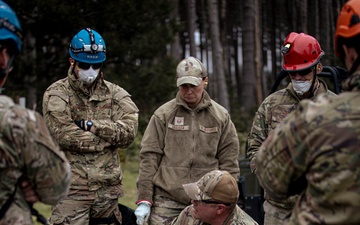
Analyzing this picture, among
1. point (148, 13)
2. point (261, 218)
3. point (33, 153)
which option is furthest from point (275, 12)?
point (33, 153)

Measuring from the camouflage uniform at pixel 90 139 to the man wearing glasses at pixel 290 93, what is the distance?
112cm

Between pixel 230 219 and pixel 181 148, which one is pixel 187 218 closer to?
pixel 230 219

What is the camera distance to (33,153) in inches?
108

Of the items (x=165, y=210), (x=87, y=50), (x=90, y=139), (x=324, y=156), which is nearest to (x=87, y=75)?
(x=87, y=50)

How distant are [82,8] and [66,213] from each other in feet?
29.7

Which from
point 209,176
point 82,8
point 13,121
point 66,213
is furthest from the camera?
point 82,8

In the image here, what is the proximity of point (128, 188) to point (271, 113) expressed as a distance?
7.73 metres

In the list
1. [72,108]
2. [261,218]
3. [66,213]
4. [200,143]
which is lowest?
[261,218]

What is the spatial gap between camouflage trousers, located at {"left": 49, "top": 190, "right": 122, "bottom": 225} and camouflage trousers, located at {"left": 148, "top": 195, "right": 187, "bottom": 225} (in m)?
0.45

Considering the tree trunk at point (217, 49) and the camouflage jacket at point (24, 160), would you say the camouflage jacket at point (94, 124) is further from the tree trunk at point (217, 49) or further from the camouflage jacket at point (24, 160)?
the tree trunk at point (217, 49)

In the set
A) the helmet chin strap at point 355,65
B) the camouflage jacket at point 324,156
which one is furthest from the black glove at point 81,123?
the helmet chin strap at point 355,65

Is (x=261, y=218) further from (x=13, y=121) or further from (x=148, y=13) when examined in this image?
(x=148, y=13)

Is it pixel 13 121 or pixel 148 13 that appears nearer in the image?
pixel 13 121

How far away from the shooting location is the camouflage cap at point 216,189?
14.1ft
